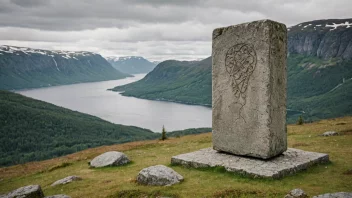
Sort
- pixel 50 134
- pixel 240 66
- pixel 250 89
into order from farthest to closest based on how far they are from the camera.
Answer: pixel 50 134 → pixel 240 66 → pixel 250 89

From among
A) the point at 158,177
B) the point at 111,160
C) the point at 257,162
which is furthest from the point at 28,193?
the point at 257,162

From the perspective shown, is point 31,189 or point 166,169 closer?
point 31,189

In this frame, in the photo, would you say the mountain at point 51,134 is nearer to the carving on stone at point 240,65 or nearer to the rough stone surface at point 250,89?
the rough stone surface at point 250,89

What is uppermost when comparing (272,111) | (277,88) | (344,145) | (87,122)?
(277,88)

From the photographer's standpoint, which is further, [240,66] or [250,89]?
[240,66]

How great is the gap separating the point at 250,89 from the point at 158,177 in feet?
18.8

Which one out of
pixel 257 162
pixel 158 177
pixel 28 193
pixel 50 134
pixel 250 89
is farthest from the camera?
pixel 50 134

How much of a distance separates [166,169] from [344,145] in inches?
487

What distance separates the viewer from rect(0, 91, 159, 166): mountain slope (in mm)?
150000

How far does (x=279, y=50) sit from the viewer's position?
1440 cm

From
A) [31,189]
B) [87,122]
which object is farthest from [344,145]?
[87,122]

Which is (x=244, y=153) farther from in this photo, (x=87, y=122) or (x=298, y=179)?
(x=87, y=122)

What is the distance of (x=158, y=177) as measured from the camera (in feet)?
42.0

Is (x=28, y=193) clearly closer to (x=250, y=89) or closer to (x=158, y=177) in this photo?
(x=158, y=177)
